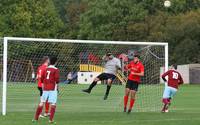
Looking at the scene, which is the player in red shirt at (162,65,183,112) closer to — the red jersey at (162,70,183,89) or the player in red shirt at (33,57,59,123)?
the red jersey at (162,70,183,89)

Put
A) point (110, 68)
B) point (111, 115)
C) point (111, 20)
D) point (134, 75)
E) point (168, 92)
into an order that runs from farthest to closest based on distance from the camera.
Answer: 1. point (111, 20)
2. point (110, 68)
3. point (168, 92)
4. point (134, 75)
5. point (111, 115)

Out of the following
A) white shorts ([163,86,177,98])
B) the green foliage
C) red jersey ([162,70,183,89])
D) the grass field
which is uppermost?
the green foliage

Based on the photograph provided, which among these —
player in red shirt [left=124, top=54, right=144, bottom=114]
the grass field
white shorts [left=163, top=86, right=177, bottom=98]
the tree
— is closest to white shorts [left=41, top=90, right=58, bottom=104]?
the grass field

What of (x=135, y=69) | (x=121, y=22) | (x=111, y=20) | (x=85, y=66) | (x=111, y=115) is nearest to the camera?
(x=111, y=115)

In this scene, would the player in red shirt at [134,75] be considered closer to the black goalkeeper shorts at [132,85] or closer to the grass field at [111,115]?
the black goalkeeper shorts at [132,85]

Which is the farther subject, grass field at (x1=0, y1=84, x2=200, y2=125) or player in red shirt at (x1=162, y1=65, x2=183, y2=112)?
player in red shirt at (x1=162, y1=65, x2=183, y2=112)

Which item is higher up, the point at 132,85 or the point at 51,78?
the point at 51,78

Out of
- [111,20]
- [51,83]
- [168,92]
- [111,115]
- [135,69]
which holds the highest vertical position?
[111,20]

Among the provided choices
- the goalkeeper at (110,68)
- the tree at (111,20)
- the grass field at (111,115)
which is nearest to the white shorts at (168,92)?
the grass field at (111,115)

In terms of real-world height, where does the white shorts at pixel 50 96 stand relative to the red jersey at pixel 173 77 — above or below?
below

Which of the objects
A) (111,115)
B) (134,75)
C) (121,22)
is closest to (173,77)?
(134,75)

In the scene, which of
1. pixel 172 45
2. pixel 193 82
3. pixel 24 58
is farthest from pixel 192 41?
pixel 24 58

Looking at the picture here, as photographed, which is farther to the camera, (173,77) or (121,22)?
(121,22)

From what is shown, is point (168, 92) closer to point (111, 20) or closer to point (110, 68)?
point (110, 68)
